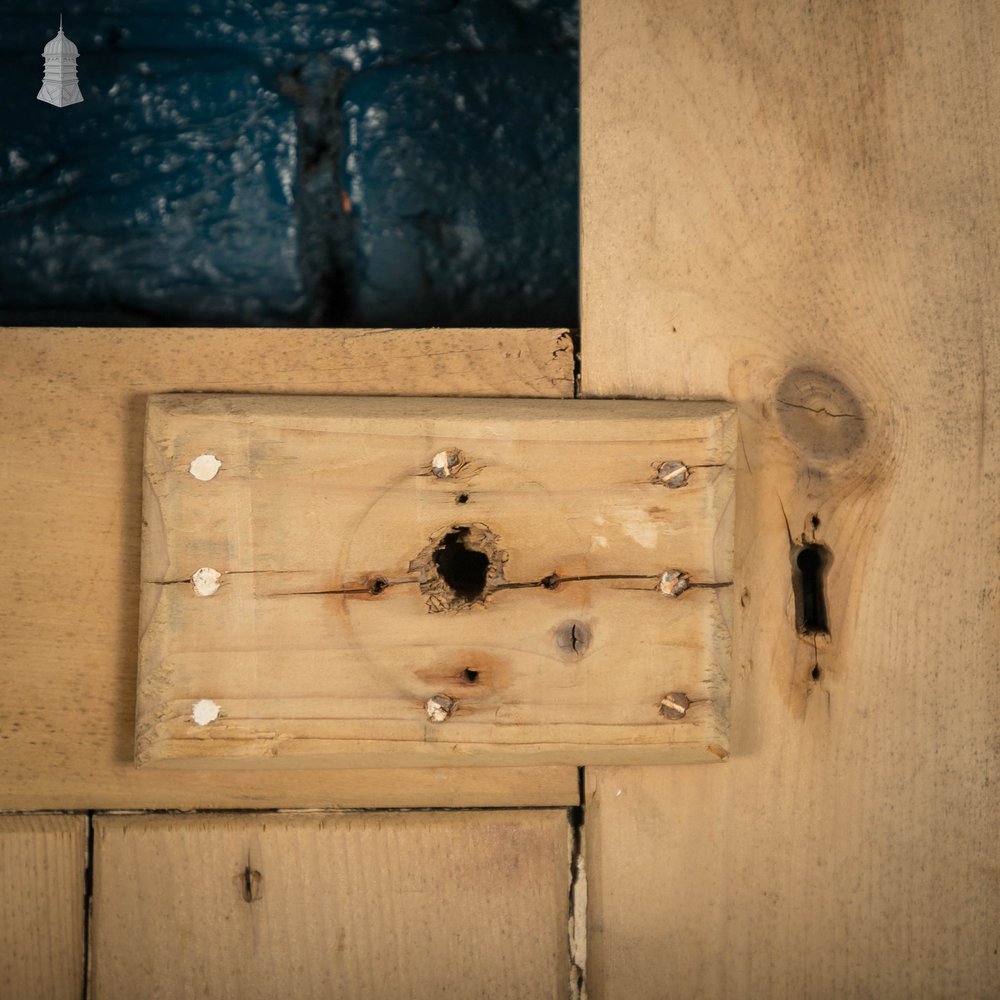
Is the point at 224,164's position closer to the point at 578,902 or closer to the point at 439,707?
the point at 439,707

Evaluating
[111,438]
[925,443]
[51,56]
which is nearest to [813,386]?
[925,443]

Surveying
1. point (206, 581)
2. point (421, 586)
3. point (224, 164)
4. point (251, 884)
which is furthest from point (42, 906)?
point (224, 164)

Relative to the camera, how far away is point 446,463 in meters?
0.70

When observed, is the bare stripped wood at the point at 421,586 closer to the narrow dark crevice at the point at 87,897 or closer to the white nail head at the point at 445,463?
the white nail head at the point at 445,463

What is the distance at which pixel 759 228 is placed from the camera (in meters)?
0.76

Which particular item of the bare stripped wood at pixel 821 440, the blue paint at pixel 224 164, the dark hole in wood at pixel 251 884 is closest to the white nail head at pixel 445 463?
the bare stripped wood at pixel 821 440

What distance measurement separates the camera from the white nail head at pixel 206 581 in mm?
697

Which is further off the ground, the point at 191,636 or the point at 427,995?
the point at 191,636

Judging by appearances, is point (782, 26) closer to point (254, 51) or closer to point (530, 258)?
point (530, 258)

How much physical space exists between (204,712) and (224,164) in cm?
64

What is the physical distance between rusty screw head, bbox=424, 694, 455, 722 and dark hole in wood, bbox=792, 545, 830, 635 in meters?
0.36

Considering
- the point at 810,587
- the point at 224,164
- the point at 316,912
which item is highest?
the point at 224,164

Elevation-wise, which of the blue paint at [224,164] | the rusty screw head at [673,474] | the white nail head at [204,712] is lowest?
the white nail head at [204,712]

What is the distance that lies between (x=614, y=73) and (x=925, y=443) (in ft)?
1.58
